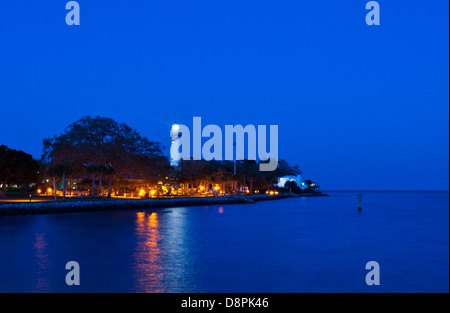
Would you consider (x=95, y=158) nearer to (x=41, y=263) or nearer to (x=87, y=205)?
(x=87, y=205)

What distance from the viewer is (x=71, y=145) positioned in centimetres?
7075

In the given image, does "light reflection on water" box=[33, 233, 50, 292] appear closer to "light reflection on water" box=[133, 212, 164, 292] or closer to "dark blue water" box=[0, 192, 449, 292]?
"dark blue water" box=[0, 192, 449, 292]

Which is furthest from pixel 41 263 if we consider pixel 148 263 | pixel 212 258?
pixel 212 258

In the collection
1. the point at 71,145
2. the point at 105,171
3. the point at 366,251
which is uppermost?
the point at 71,145

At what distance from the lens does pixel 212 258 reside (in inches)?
1008

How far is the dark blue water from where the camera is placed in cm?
1834

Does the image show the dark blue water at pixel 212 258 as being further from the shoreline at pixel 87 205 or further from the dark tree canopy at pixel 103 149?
the dark tree canopy at pixel 103 149

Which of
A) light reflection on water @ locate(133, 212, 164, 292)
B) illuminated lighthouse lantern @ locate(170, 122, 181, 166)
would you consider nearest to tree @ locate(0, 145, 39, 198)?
illuminated lighthouse lantern @ locate(170, 122, 181, 166)

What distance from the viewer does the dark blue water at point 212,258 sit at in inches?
722

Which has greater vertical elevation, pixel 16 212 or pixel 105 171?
pixel 105 171

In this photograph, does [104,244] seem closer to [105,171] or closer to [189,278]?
[189,278]

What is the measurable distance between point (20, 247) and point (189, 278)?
1370cm
